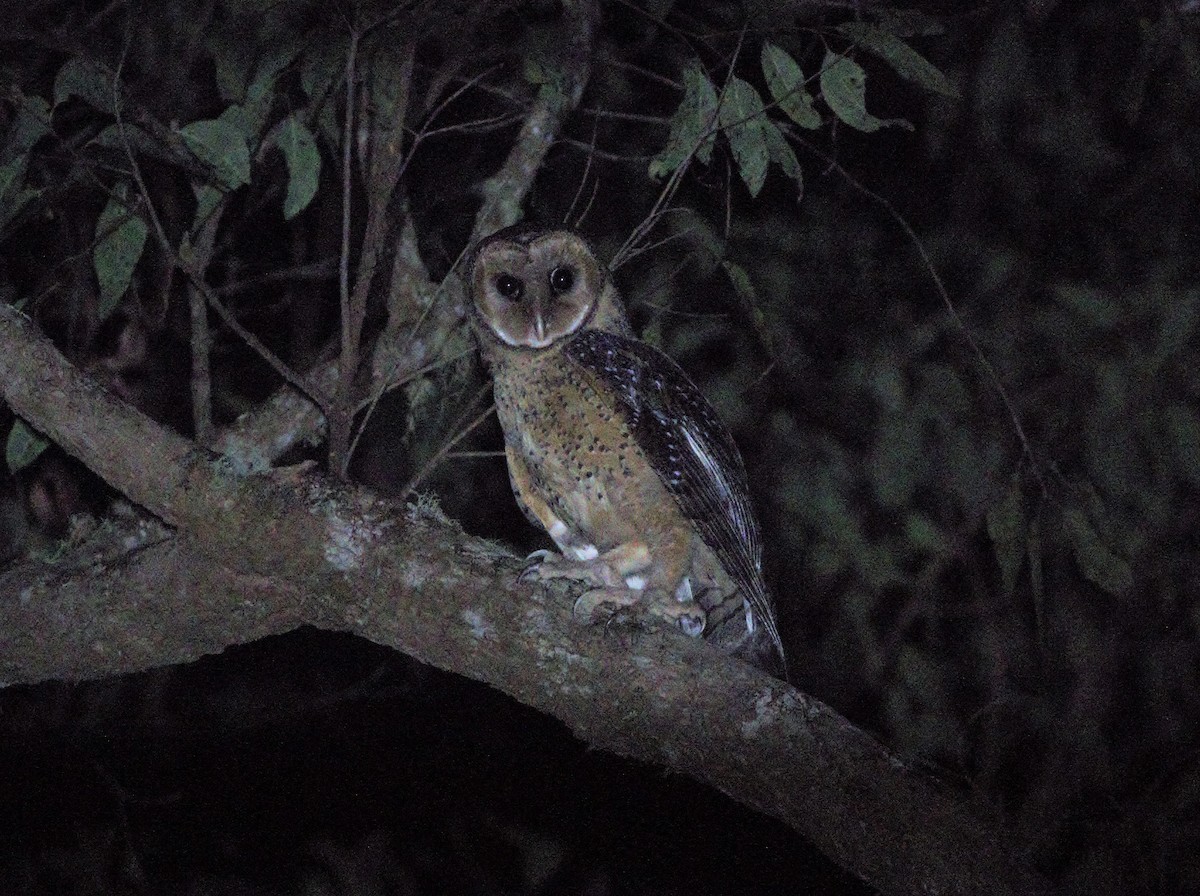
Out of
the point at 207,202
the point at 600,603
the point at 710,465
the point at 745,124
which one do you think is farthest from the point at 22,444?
the point at 745,124

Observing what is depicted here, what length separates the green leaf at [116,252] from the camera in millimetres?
2053

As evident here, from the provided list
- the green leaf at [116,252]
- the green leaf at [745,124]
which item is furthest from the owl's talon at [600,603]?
the green leaf at [116,252]

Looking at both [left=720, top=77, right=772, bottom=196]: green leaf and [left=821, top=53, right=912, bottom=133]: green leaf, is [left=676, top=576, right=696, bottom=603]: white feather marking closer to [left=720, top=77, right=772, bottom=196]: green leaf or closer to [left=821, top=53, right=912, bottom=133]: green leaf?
[left=720, top=77, right=772, bottom=196]: green leaf

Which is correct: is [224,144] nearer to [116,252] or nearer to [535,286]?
[116,252]

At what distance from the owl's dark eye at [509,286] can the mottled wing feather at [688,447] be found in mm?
144

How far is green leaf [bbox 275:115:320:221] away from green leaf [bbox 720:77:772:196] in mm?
706

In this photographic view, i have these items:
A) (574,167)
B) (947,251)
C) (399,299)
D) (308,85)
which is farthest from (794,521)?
(308,85)

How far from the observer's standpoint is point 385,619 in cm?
171

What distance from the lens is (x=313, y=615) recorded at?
1.81 meters

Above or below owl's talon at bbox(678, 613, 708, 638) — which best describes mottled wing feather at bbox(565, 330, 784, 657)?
above

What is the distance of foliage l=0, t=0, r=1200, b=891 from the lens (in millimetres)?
2109

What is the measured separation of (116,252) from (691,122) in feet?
3.37

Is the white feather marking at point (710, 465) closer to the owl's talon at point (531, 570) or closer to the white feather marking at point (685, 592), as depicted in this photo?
the white feather marking at point (685, 592)

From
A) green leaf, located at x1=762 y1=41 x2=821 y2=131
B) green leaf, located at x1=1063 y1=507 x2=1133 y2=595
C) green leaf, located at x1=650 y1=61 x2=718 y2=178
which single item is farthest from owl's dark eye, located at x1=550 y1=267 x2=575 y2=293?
green leaf, located at x1=1063 y1=507 x2=1133 y2=595
